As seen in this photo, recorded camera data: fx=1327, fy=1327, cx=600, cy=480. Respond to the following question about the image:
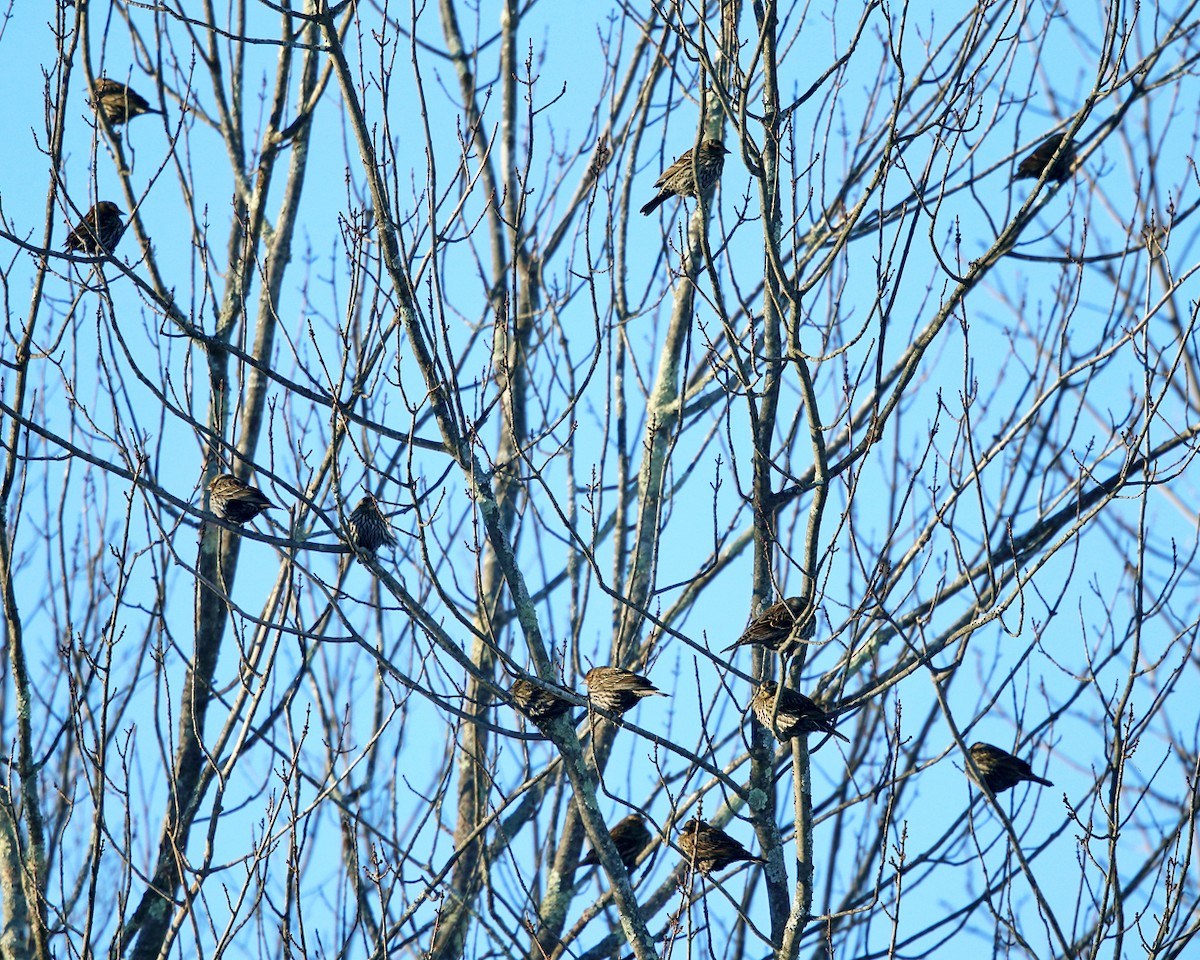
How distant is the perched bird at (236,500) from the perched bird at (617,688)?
4.28 feet

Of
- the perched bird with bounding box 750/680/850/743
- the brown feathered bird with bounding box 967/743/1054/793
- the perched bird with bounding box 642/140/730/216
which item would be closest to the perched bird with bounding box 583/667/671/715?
the perched bird with bounding box 750/680/850/743

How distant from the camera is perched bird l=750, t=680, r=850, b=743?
3.74m

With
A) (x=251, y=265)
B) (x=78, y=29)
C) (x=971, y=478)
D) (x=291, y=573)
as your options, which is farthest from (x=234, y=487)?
(x=971, y=478)

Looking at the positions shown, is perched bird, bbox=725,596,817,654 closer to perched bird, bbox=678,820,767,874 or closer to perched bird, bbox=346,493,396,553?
perched bird, bbox=678,820,767,874

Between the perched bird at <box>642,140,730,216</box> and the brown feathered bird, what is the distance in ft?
8.06

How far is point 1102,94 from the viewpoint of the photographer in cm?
351

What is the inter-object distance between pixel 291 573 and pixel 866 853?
9.54 ft

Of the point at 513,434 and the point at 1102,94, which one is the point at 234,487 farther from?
the point at 1102,94

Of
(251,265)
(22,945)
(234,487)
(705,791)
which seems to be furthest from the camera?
(251,265)

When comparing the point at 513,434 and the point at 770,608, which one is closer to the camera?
the point at 513,434

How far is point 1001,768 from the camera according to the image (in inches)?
200

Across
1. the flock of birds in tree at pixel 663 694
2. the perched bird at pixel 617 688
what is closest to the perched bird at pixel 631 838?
the flock of birds in tree at pixel 663 694

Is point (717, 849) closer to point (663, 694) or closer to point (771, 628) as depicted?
point (663, 694)

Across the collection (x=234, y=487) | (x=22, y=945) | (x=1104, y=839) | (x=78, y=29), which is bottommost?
(x=1104, y=839)
